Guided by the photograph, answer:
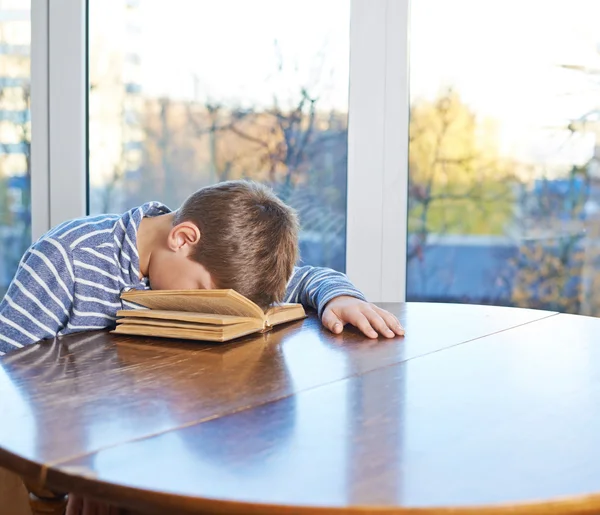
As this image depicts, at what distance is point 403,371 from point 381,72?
1503 millimetres

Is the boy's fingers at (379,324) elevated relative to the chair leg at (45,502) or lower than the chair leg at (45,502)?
elevated

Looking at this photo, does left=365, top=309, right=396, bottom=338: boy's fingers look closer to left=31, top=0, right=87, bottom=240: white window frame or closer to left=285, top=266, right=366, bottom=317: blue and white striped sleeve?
left=285, top=266, right=366, bottom=317: blue and white striped sleeve

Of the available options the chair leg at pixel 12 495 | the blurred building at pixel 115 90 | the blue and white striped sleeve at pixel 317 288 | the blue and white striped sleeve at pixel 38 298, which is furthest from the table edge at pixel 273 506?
the blurred building at pixel 115 90

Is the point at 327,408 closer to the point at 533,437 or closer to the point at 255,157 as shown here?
the point at 533,437

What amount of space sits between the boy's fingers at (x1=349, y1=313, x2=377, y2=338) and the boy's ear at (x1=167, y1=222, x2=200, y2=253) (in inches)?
12.0

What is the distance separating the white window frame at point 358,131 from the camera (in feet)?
7.84

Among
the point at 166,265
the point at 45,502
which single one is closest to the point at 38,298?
the point at 166,265

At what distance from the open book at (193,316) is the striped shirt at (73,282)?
0.05m

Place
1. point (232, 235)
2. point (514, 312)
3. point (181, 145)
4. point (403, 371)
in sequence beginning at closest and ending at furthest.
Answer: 1. point (403, 371)
2. point (232, 235)
3. point (514, 312)
4. point (181, 145)

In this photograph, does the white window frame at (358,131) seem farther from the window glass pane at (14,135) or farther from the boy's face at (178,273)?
the boy's face at (178,273)

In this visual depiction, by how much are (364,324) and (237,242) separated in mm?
255

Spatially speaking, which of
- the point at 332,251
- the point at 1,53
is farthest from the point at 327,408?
the point at 1,53

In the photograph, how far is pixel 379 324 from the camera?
4.39 ft

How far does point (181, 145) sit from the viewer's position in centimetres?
255
